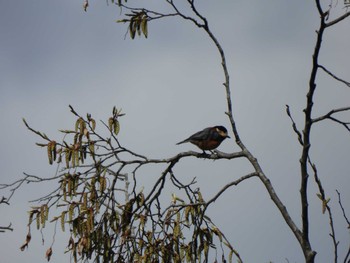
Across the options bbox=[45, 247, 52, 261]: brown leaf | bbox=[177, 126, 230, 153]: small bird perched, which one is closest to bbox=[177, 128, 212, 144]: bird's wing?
bbox=[177, 126, 230, 153]: small bird perched

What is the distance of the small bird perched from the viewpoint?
26.7 ft

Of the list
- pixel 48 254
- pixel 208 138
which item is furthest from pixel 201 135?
pixel 48 254

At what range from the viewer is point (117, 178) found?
528 centimetres

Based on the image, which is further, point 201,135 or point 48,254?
point 201,135

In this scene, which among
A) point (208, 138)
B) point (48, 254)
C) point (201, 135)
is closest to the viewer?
point (48, 254)

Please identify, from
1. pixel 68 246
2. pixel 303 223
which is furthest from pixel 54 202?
pixel 303 223

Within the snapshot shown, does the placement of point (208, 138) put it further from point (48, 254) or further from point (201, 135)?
point (48, 254)

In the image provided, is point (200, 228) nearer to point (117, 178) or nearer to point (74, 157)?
point (117, 178)

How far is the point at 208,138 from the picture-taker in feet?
27.0

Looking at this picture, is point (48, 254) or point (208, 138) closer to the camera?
point (48, 254)

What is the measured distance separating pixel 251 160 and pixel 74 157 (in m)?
1.54

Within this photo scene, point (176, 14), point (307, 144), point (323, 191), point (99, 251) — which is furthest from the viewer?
point (176, 14)

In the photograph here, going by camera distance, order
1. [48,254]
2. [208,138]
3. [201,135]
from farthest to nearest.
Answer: [201,135]
[208,138]
[48,254]

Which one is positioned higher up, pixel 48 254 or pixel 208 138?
pixel 208 138
